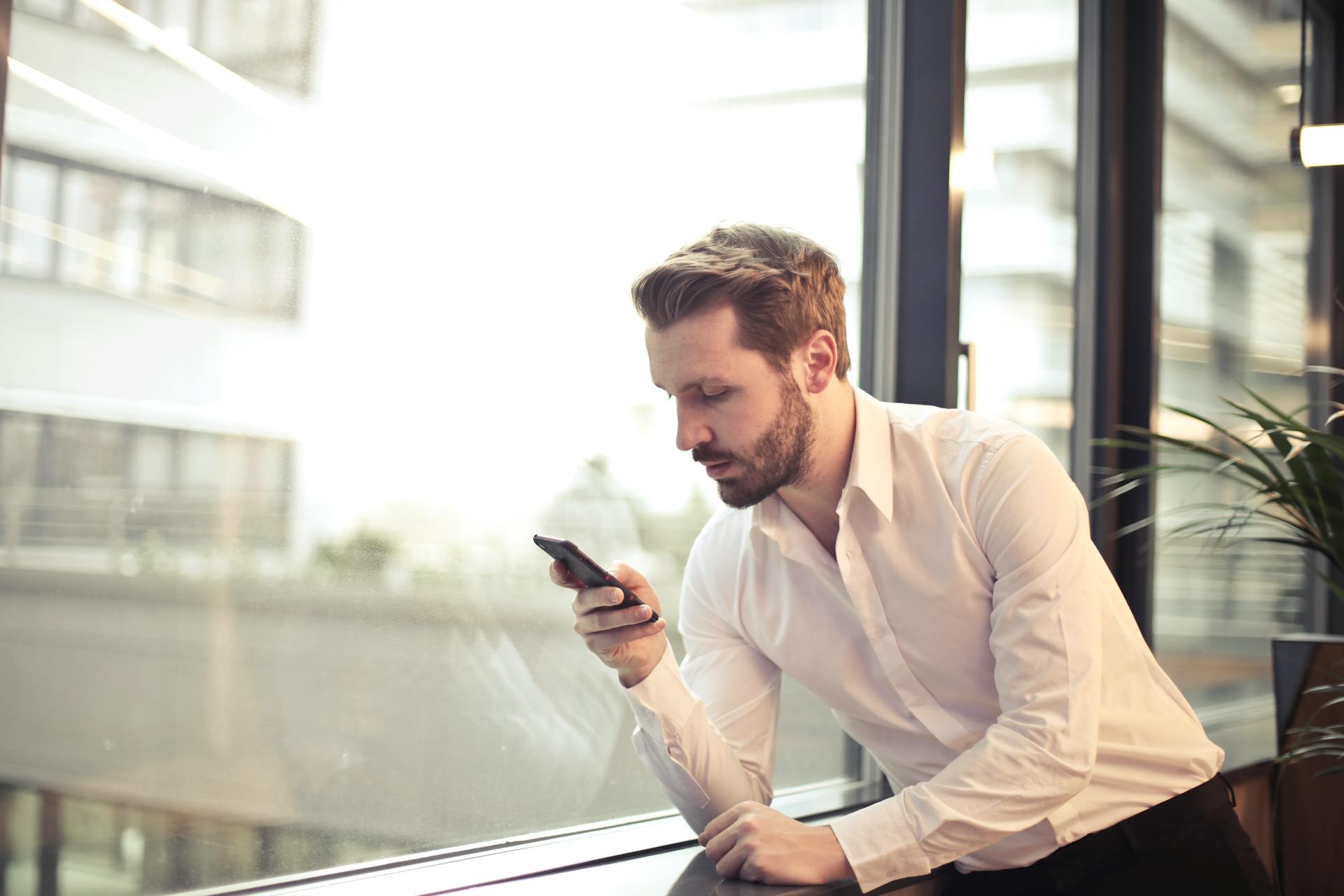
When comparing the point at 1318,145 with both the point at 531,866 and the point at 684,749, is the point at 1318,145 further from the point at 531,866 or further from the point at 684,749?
the point at 531,866

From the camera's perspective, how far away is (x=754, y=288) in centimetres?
164

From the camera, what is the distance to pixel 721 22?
2.27 m

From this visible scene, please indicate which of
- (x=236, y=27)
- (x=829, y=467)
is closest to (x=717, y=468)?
(x=829, y=467)

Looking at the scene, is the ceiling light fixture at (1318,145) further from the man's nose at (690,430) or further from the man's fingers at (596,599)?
the man's fingers at (596,599)

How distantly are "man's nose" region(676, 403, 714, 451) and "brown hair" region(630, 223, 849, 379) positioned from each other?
0.42 ft

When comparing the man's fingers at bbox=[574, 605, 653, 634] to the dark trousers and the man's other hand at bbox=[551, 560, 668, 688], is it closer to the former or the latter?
the man's other hand at bbox=[551, 560, 668, 688]

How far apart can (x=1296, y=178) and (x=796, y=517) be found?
398 cm

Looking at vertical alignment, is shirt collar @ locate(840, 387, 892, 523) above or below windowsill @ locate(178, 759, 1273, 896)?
above

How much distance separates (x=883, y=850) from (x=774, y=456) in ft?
1.84

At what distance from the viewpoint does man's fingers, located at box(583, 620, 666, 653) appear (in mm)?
1551

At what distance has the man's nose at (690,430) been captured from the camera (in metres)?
1.63

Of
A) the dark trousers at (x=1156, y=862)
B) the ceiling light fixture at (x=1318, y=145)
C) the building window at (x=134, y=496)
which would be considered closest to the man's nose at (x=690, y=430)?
the building window at (x=134, y=496)

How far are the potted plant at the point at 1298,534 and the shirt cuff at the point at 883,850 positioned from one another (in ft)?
2.98

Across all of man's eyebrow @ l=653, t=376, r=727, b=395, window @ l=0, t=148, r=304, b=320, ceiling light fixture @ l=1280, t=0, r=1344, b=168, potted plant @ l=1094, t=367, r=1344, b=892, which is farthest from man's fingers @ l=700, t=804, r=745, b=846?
ceiling light fixture @ l=1280, t=0, r=1344, b=168
